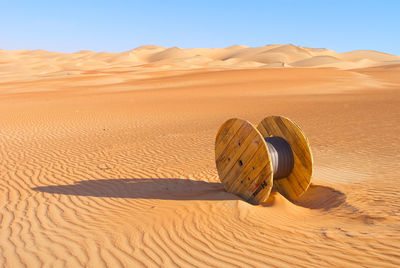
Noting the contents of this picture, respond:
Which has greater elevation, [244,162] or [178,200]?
[244,162]

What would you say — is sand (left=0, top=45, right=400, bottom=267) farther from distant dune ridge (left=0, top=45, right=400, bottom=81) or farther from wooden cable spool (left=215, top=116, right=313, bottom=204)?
distant dune ridge (left=0, top=45, right=400, bottom=81)

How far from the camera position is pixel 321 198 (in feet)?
21.6

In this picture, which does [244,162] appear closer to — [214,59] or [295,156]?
[295,156]

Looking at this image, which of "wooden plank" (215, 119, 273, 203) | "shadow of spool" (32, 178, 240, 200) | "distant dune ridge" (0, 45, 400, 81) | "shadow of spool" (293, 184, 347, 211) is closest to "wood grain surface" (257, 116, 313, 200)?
"shadow of spool" (293, 184, 347, 211)

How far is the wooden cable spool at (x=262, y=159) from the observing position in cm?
566

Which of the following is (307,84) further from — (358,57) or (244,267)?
(358,57)

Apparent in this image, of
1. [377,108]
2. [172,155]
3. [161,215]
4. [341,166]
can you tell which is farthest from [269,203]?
[377,108]

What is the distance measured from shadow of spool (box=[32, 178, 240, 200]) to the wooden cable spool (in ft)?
1.26

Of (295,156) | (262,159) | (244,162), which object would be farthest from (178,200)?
(295,156)

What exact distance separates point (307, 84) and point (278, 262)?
91.3 feet

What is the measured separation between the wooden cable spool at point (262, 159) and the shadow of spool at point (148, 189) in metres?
0.38

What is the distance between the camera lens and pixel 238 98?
2369cm

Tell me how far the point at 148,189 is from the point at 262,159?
2674 mm

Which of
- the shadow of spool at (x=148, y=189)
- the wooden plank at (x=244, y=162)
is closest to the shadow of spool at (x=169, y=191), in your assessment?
the shadow of spool at (x=148, y=189)
